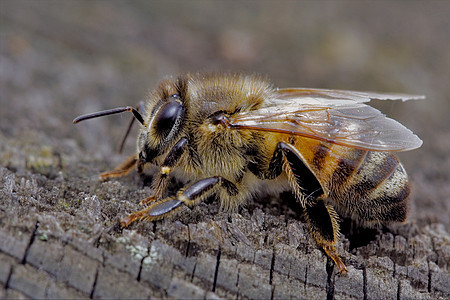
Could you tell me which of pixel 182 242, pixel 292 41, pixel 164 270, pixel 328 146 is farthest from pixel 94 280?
pixel 292 41

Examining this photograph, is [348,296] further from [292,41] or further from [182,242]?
[292,41]

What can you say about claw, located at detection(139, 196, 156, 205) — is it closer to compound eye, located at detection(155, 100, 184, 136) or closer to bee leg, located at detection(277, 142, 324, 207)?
compound eye, located at detection(155, 100, 184, 136)

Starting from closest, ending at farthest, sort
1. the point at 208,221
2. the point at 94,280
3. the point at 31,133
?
the point at 94,280
the point at 208,221
the point at 31,133

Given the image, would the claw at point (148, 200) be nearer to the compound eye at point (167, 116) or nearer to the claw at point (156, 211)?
the claw at point (156, 211)

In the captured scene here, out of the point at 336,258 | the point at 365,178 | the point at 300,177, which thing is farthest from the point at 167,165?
the point at 365,178

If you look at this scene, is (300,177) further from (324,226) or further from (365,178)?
(365,178)

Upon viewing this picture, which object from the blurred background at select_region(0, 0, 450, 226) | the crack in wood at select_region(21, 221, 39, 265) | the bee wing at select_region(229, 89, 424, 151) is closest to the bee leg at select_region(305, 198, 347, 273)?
the bee wing at select_region(229, 89, 424, 151)
